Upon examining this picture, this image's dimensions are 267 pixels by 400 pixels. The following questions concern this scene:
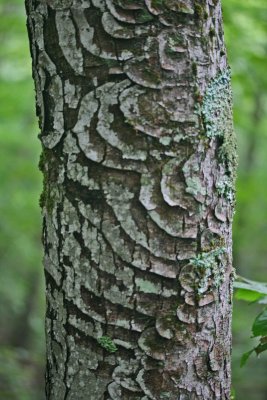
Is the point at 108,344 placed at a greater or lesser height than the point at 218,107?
lesser

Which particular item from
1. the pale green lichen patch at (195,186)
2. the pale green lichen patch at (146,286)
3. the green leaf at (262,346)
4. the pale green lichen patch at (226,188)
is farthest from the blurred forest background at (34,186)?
the pale green lichen patch at (146,286)

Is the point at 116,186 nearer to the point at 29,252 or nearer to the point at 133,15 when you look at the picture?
the point at 133,15

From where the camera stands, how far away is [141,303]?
134cm

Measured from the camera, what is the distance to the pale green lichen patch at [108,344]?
4.47 ft

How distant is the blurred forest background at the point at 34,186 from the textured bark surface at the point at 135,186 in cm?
369

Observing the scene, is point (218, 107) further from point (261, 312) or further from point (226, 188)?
point (261, 312)

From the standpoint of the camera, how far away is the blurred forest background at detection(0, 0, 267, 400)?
5.41 m

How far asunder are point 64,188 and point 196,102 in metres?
0.43

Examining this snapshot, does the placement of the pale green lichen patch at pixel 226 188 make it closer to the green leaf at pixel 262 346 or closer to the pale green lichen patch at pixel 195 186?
the pale green lichen patch at pixel 195 186

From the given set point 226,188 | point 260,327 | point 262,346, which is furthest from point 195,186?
point 262,346

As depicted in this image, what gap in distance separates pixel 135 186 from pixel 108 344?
0.43 m

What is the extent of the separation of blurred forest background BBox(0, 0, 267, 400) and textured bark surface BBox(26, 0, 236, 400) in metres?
3.69

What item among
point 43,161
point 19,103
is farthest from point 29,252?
point 43,161

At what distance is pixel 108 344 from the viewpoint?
4.48ft
